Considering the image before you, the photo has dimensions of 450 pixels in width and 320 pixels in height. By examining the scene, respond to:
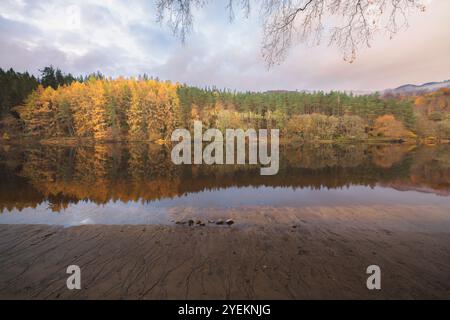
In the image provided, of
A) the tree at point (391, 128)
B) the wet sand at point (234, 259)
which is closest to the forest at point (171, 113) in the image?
the tree at point (391, 128)

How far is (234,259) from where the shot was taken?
500cm

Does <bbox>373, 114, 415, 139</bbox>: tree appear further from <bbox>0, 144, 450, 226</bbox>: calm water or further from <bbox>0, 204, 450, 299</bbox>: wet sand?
<bbox>0, 204, 450, 299</bbox>: wet sand

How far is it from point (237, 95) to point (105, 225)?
268 ft

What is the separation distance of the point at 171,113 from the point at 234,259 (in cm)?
6719

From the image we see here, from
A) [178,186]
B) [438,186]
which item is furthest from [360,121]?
[178,186]

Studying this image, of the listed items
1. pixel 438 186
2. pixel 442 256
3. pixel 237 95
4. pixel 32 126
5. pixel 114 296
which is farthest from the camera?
pixel 237 95

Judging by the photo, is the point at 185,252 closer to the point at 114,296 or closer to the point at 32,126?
the point at 114,296

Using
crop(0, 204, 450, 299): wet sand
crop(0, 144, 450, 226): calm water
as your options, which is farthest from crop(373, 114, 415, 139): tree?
crop(0, 204, 450, 299): wet sand

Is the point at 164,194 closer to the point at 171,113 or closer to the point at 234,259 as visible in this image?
the point at 234,259

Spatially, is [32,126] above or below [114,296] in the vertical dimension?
above

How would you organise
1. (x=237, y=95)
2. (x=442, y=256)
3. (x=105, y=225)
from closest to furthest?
(x=442, y=256) → (x=105, y=225) → (x=237, y=95)

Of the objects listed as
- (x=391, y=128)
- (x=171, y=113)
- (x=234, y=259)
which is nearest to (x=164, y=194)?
(x=234, y=259)

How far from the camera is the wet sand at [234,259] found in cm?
388

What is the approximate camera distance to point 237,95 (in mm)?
84875
